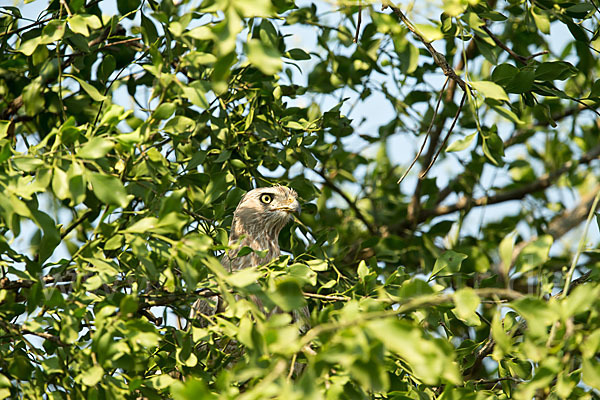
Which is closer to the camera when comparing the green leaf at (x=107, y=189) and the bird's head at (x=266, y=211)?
the green leaf at (x=107, y=189)

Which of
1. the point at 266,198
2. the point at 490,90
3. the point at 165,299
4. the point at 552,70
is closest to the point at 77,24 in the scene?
the point at 165,299

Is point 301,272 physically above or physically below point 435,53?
below

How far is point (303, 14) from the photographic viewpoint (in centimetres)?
362

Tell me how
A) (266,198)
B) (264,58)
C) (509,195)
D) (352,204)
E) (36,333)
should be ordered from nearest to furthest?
(264,58)
(36,333)
(266,198)
(352,204)
(509,195)

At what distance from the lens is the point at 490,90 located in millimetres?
2002

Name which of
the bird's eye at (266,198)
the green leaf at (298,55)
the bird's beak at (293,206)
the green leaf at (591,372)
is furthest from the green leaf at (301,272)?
the bird's eye at (266,198)

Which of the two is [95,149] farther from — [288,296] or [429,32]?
[429,32]

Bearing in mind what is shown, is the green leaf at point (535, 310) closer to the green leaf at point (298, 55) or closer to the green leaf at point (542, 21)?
the green leaf at point (542, 21)

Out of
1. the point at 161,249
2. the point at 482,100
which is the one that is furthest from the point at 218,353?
the point at 482,100

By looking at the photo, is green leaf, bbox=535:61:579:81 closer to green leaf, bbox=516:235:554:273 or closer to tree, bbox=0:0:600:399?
tree, bbox=0:0:600:399

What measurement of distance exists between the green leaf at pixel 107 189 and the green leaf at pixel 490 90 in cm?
106

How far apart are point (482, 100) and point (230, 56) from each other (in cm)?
93

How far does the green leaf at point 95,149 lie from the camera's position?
188 cm

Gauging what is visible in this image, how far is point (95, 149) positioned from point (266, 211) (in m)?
2.33
